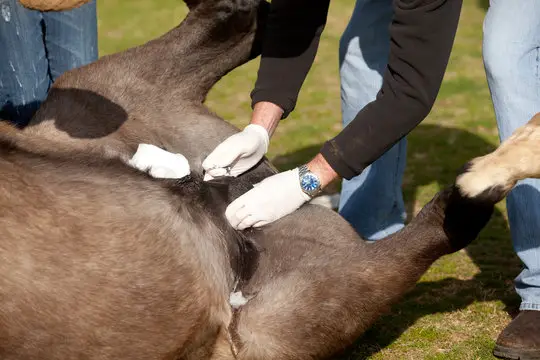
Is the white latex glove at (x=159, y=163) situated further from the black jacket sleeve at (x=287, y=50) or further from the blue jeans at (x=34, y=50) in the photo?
the blue jeans at (x=34, y=50)

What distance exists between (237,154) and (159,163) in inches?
13.5

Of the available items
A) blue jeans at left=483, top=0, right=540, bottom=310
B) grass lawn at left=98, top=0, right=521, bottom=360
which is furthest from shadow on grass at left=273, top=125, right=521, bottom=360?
blue jeans at left=483, top=0, right=540, bottom=310

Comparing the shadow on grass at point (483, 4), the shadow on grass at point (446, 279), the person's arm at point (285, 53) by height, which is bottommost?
the shadow on grass at point (483, 4)

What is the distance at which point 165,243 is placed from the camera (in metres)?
2.94

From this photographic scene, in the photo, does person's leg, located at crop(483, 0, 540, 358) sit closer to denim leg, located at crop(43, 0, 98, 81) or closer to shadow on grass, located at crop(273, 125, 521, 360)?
shadow on grass, located at crop(273, 125, 521, 360)

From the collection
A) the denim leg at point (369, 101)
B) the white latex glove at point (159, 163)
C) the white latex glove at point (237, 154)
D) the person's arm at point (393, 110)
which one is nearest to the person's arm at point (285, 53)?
the white latex glove at point (237, 154)

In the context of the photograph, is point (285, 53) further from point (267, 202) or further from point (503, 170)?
point (503, 170)

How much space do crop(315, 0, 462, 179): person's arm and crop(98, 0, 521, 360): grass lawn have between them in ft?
2.98

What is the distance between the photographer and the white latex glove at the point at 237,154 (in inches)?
135

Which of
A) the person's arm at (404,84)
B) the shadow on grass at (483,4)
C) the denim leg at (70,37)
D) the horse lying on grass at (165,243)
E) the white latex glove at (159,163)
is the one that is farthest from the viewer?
the shadow on grass at (483,4)

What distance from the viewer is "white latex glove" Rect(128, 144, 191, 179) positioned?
127 inches

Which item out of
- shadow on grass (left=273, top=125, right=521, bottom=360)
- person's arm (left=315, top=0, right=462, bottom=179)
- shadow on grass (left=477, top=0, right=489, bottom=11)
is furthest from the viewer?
shadow on grass (left=477, top=0, right=489, bottom=11)

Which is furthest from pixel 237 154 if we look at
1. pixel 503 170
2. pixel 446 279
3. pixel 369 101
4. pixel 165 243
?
pixel 446 279

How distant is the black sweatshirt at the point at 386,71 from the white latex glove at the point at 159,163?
552mm
